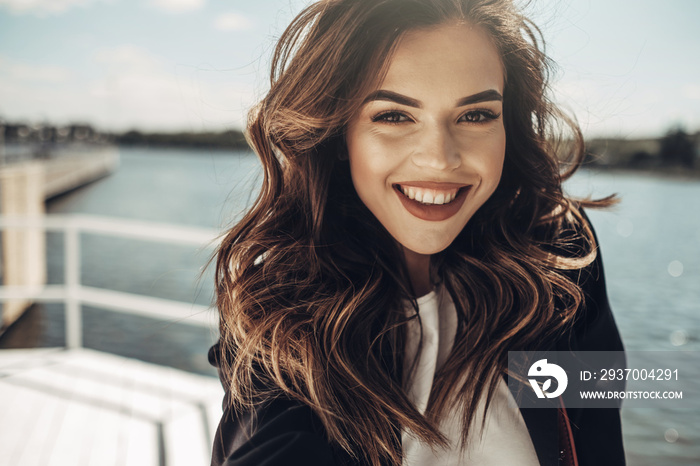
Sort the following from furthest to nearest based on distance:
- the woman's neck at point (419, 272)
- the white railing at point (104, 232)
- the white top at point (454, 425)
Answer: the white railing at point (104, 232) → the woman's neck at point (419, 272) → the white top at point (454, 425)

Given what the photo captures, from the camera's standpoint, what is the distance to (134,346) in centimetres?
1188

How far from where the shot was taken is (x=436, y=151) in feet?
3.41

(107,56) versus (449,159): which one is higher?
(107,56)

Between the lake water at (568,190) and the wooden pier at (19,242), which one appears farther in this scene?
the wooden pier at (19,242)

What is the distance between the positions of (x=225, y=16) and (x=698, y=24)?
4535cm

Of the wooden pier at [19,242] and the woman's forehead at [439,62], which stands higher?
the woman's forehead at [439,62]

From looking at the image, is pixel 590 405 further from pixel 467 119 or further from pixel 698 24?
pixel 698 24

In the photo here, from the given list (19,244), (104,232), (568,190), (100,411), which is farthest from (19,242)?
(568,190)

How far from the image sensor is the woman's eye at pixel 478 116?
110cm

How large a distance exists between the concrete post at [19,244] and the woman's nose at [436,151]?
1061 centimetres

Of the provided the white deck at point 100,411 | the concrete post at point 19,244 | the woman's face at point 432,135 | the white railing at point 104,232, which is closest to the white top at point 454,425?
the woman's face at point 432,135

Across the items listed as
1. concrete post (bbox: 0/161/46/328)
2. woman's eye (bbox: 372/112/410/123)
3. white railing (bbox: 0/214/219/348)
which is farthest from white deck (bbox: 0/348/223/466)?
concrete post (bbox: 0/161/46/328)

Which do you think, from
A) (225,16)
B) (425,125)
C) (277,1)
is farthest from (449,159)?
(225,16)

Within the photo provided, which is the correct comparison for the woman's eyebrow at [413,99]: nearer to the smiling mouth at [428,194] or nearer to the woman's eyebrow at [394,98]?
the woman's eyebrow at [394,98]
